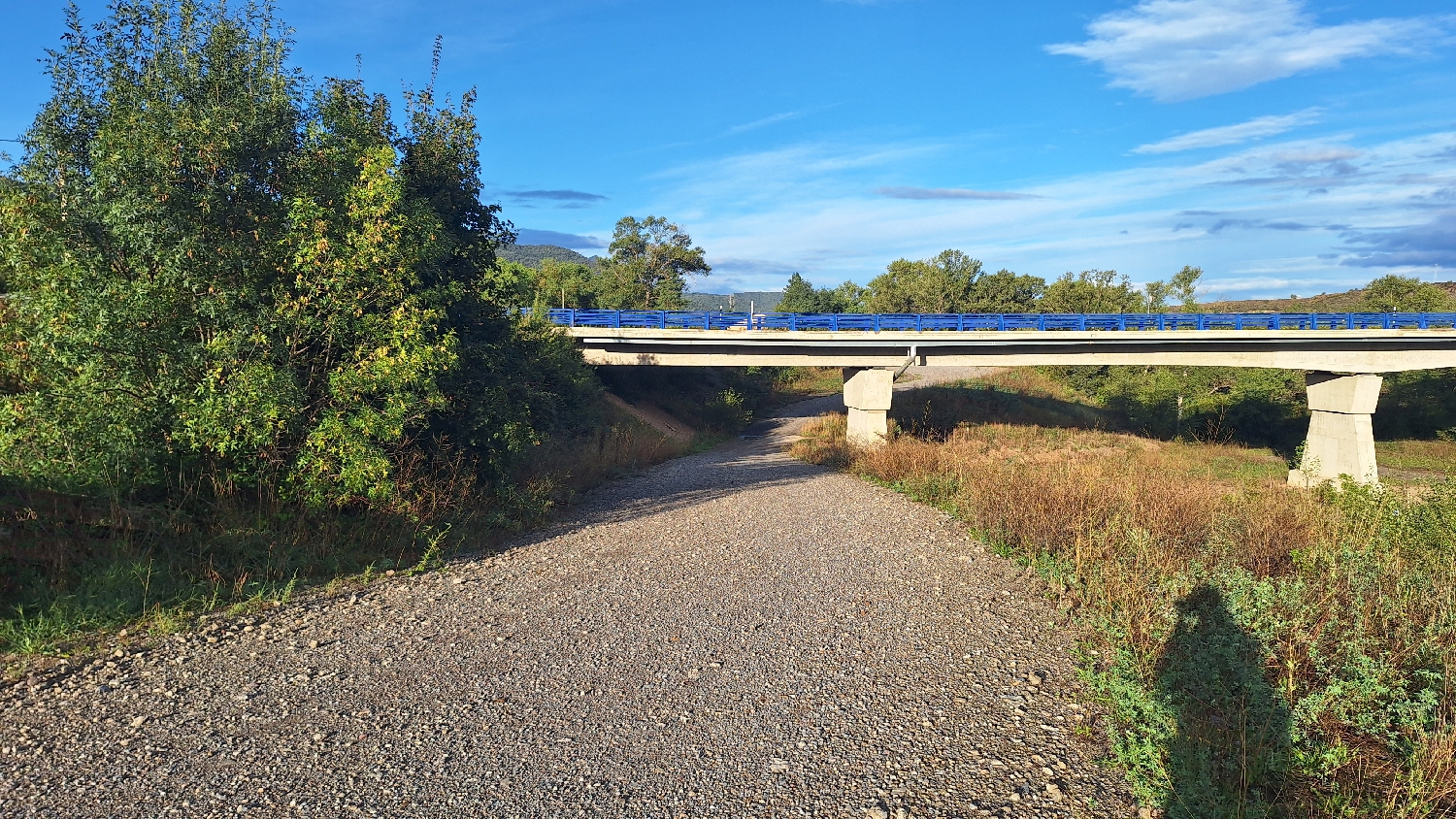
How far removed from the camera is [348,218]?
31.5ft

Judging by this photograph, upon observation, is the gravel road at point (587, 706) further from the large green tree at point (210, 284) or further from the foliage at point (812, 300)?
the foliage at point (812, 300)

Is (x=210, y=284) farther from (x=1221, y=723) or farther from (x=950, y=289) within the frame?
(x=950, y=289)

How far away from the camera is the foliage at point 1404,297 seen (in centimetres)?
4862

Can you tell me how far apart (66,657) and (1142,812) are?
8061 millimetres

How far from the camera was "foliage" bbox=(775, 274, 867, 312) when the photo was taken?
84062 mm

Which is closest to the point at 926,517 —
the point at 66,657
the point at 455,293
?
the point at 455,293

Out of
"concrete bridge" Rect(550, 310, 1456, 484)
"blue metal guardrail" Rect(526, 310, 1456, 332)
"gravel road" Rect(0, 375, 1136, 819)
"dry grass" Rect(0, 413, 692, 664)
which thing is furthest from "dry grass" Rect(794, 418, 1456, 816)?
"blue metal guardrail" Rect(526, 310, 1456, 332)

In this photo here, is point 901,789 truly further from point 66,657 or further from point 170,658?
point 66,657

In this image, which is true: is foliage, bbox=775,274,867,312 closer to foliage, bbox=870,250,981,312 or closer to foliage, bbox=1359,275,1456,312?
foliage, bbox=870,250,981,312

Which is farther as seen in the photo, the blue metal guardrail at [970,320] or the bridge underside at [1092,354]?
the blue metal guardrail at [970,320]

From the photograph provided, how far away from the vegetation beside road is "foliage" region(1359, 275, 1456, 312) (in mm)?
49389

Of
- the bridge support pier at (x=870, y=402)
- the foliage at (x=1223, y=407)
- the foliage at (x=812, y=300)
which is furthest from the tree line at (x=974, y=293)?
the bridge support pier at (x=870, y=402)

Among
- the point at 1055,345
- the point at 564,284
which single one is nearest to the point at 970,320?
the point at 1055,345

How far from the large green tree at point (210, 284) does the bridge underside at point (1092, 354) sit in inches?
682
